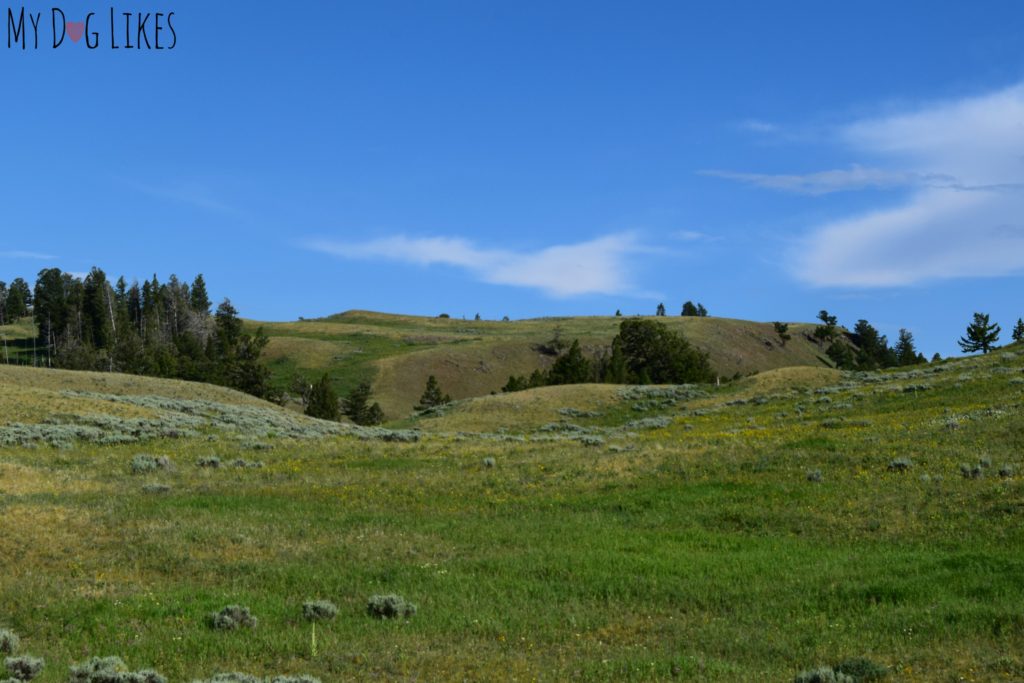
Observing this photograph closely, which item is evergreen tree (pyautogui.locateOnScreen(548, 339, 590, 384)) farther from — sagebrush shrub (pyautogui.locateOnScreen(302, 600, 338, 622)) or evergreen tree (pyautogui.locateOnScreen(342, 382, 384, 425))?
sagebrush shrub (pyautogui.locateOnScreen(302, 600, 338, 622))

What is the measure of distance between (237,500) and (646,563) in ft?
39.0

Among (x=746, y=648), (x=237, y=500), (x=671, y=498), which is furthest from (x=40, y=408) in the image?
(x=746, y=648)

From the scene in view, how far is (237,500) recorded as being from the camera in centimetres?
2492

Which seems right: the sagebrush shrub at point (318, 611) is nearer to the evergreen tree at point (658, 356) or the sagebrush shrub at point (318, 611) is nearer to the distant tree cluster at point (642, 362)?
the distant tree cluster at point (642, 362)

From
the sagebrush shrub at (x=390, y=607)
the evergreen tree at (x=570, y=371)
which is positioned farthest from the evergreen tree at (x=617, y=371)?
the sagebrush shrub at (x=390, y=607)

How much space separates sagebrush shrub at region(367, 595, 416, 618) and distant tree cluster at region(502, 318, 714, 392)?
83404 mm

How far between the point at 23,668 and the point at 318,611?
434 centimetres

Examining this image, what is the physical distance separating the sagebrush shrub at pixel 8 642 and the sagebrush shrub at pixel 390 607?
5057 millimetres

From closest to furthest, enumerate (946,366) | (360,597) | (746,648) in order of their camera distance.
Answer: (746,648)
(360,597)
(946,366)

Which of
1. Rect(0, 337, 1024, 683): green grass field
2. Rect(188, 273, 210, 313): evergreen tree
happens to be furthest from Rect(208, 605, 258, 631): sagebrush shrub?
Rect(188, 273, 210, 313): evergreen tree

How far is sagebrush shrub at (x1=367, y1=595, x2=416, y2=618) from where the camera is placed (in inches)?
595

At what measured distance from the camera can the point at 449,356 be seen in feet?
514

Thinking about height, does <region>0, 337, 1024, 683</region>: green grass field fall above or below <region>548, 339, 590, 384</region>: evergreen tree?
below

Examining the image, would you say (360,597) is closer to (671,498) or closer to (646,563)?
(646,563)
